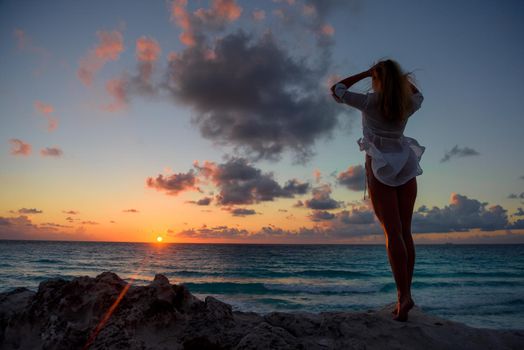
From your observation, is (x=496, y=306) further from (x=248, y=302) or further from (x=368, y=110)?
(x=368, y=110)

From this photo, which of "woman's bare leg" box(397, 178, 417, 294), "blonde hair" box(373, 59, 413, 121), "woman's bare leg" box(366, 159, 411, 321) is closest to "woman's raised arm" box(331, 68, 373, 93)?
"blonde hair" box(373, 59, 413, 121)

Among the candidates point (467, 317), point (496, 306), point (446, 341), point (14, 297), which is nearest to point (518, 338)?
point (446, 341)

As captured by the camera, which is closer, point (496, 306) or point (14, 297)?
point (14, 297)

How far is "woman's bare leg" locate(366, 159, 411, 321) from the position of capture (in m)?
2.73

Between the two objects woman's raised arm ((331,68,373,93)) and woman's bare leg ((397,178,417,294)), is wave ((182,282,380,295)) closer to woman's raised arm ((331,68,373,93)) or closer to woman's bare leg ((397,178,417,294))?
woman's bare leg ((397,178,417,294))

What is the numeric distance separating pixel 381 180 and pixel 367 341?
4.27 ft

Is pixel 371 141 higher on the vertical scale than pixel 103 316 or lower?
higher

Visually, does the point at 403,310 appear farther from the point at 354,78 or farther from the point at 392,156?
the point at 354,78

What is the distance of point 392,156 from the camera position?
9.20ft

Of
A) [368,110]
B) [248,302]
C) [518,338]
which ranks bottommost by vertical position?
[248,302]

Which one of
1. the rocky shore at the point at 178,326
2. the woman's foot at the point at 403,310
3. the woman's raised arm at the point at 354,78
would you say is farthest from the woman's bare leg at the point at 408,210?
the woman's raised arm at the point at 354,78

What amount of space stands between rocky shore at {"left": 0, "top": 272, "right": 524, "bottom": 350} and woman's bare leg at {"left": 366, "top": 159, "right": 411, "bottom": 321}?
0.23 meters

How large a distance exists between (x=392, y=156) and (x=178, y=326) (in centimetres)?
234

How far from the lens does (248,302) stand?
12.5 m
